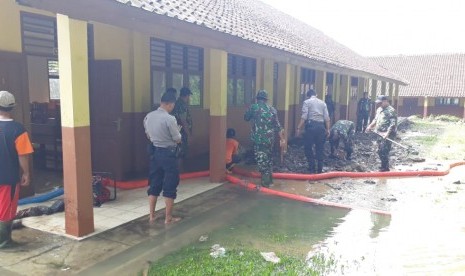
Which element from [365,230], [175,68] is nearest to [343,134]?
[175,68]

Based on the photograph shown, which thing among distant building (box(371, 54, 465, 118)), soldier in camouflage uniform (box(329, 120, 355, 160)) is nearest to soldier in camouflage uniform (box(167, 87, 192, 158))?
soldier in camouflage uniform (box(329, 120, 355, 160))

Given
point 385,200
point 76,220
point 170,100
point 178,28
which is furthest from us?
point 385,200

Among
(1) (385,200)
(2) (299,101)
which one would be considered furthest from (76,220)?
(2) (299,101)

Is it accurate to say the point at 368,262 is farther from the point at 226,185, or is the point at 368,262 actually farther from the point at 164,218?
the point at 226,185

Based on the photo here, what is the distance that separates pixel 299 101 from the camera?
14.7m

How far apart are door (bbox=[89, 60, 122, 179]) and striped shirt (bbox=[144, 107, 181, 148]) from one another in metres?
2.08

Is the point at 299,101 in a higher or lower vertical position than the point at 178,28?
lower

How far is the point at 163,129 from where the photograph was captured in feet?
16.4

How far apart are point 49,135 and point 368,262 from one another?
21.5 feet

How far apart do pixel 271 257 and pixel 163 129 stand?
7.22 feet

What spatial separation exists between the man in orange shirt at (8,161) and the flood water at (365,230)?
2158mm

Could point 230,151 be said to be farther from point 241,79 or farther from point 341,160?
point 241,79

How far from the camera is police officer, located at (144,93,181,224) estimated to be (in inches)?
197

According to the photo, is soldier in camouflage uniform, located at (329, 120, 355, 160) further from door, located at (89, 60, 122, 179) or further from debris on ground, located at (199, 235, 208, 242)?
debris on ground, located at (199, 235, 208, 242)
